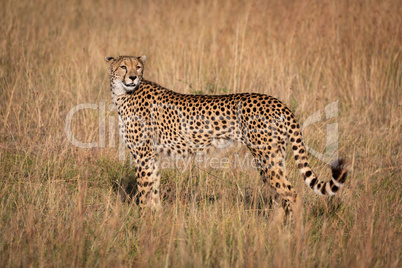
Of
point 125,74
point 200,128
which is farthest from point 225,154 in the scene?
point 125,74

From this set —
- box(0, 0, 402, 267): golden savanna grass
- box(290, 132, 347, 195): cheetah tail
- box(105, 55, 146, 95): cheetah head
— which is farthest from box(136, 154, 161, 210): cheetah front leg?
box(290, 132, 347, 195): cheetah tail

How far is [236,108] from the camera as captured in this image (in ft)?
12.3

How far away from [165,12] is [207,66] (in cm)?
201

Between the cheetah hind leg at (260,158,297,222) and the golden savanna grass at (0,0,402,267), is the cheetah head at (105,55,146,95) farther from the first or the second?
the cheetah hind leg at (260,158,297,222)

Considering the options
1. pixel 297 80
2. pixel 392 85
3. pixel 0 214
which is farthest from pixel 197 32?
pixel 0 214

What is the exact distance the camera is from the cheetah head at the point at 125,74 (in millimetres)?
4172

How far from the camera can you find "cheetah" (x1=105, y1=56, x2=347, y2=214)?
360 cm

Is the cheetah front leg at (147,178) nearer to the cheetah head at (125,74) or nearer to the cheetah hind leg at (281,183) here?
the cheetah head at (125,74)

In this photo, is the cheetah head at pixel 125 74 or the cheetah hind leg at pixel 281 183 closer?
the cheetah hind leg at pixel 281 183

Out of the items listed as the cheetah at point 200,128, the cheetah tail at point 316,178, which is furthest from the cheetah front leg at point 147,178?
the cheetah tail at point 316,178

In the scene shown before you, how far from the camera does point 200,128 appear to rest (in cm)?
393

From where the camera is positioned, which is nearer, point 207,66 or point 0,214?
point 0,214

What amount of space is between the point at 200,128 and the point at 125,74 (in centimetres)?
91

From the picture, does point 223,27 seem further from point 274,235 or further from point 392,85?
point 274,235
